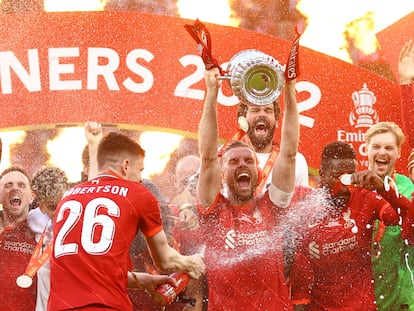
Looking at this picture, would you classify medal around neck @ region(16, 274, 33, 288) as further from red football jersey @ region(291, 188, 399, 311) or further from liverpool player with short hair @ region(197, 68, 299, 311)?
red football jersey @ region(291, 188, 399, 311)

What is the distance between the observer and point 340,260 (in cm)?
432

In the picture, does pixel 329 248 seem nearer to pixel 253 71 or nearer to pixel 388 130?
pixel 388 130

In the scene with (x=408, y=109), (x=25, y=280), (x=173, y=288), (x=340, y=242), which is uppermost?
(x=408, y=109)

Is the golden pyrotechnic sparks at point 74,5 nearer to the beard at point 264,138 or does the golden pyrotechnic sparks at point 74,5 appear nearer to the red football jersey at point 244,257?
the beard at point 264,138

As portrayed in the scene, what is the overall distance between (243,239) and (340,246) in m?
0.53

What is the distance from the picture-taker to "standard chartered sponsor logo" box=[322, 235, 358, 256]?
4328mm

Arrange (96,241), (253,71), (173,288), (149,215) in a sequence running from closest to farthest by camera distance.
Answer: (96,241)
(149,215)
(173,288)
(253,71)

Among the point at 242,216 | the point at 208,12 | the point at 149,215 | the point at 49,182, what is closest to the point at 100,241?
the point at 149,215

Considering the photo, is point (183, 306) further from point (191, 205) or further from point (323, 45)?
point (323, 45)

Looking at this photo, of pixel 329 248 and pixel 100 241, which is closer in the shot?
pixel 100 241

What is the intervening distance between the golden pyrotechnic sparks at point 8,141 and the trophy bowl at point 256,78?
1146mm

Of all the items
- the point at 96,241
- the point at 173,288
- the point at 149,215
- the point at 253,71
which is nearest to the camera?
the point at 96,241

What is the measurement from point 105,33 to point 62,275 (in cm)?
149

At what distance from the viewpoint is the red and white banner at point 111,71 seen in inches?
169
